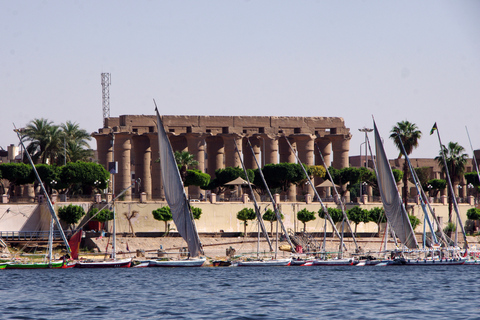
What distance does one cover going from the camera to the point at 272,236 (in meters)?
66.7

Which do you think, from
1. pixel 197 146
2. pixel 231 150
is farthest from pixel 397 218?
pixel 197 146

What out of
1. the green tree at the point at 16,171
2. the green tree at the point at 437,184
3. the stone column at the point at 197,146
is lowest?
the green tree at the point at 437,184

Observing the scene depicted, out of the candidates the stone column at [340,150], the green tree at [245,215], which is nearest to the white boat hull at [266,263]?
the green tree at [245,215]

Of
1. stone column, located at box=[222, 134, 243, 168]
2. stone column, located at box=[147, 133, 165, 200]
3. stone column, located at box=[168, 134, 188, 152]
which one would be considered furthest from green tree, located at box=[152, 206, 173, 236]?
stone column, located at box=[168, 134, 188, 152]

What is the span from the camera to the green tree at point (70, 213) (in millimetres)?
64125

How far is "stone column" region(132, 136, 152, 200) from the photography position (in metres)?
79.1

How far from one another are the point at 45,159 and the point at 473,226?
36.6 metres

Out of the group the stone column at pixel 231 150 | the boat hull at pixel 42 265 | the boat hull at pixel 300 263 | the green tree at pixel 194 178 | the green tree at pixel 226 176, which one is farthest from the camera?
the stone column at pixel 231 150

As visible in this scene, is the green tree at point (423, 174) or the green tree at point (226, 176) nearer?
the green tree at point (226, 176)

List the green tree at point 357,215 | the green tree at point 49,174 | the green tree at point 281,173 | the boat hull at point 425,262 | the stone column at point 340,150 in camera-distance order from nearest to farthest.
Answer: the boat hull at point 425,262 < the green tree at point 49,174 < the green tree at point 357,215 < the green tree at point 281,173 < the stone column at point 340,150

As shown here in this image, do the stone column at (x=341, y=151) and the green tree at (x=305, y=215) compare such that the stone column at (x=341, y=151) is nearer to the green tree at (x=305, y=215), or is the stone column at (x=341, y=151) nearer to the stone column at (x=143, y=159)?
the green tree at (x=305, y=215)

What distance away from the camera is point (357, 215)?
68.4m

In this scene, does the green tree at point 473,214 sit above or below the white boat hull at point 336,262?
above

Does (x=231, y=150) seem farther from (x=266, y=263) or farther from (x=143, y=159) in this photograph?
(x=266, y=263)
